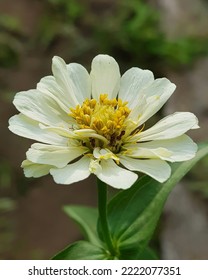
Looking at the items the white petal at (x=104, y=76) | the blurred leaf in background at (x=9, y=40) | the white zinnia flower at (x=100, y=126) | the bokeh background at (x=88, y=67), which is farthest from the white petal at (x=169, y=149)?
the blurred leaf in background at (x=9, y=40)

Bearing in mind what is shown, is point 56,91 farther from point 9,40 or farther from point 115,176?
point 9,40

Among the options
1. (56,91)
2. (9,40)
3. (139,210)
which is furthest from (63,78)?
(9,40)

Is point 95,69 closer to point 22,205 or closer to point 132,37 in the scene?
point 22,205

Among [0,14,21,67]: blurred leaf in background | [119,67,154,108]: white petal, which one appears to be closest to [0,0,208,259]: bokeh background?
[0,14,21,67]: blurred leaf in background

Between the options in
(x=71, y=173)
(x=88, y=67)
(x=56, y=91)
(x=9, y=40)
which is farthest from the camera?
(x=9, y=40)

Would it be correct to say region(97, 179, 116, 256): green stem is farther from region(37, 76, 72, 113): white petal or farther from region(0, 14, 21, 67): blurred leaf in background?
region(0, 14, 21, 67): blurred leaf in background

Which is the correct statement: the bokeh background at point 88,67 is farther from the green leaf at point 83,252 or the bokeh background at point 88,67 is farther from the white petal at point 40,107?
the white petal at point 40,107
